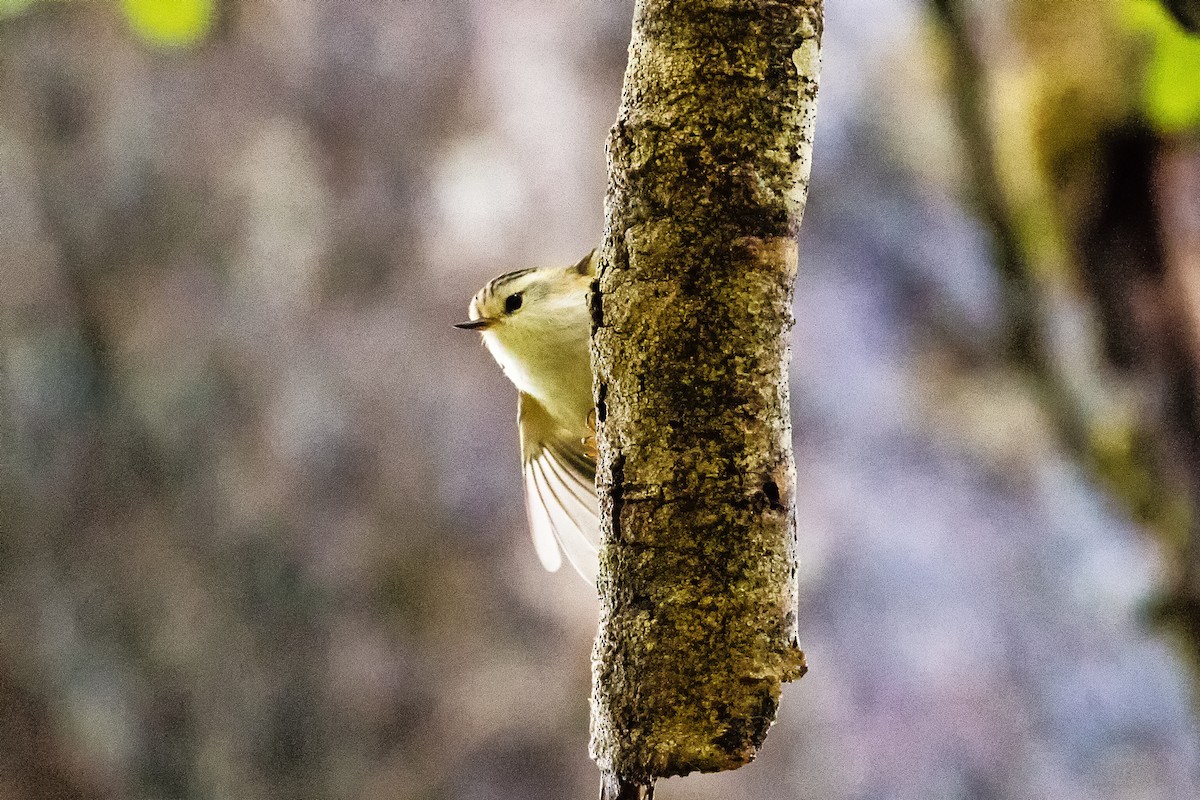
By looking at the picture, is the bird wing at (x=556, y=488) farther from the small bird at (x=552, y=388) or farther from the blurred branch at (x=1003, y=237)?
the blurred branch at (x=1003, y=237)

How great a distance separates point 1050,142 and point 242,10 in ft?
6.54

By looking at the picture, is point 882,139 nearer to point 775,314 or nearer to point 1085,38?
point 1085,38

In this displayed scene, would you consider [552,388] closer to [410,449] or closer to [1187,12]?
[1187,12]

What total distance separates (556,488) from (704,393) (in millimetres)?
921

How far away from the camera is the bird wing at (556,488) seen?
147cm

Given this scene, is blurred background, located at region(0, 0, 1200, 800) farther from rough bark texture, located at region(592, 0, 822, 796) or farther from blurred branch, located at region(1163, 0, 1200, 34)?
rough bark texture, located at region(592, 0, 822, 796)

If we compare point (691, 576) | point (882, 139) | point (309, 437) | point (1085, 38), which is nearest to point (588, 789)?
point (309, 437)

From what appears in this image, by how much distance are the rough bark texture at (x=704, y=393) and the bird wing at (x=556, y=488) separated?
0.81 metres

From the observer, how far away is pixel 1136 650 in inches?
101

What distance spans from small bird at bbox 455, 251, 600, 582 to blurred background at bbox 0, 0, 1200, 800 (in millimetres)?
1183

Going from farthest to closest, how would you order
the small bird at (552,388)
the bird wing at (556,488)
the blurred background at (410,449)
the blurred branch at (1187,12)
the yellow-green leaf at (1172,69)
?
1. the blurred background at (410,449)
2. the bird wing at (556,488)
3. the small bird at (552,388)
4. the yellow-green leaf at (1172,69)
5. the blurred branch at (1187,12)

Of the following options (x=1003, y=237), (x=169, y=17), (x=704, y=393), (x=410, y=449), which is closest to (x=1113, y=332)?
(x=1003, y=237)

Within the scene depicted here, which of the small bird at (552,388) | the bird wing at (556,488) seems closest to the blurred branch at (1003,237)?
the small bird at (552,388)

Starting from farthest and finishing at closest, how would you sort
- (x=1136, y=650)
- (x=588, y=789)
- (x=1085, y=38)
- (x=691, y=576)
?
(x=588, y=789)
(x=1136, y=650)
(x=1085, y=38)
(x=691, y=576)
